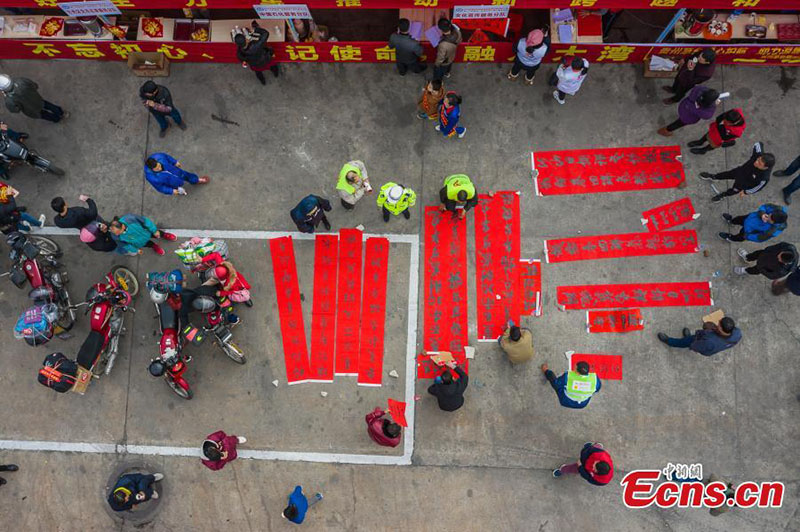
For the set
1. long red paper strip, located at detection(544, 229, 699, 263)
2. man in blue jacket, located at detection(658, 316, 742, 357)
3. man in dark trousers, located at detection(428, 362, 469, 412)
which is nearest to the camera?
man in blue jacket, located at detection(658, 316, 742, 357)

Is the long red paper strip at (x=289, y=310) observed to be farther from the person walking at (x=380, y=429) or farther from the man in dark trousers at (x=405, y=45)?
the man in dark trousers at (x=405, y=45)

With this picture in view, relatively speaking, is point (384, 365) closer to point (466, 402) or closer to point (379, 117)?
point (466, 402)

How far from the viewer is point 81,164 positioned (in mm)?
10641

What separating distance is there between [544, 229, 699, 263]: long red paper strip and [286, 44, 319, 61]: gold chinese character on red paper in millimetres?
6134

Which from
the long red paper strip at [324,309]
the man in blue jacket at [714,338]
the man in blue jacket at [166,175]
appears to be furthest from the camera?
the long red paper strip at [324,309]

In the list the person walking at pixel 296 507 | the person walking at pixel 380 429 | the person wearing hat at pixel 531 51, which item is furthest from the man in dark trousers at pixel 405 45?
the person walking at pixel 296 507

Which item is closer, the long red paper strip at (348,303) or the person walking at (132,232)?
the person walking at (132,232)

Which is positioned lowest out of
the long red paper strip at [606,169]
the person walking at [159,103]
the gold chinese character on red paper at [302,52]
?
the long red paper strip at [606,169]

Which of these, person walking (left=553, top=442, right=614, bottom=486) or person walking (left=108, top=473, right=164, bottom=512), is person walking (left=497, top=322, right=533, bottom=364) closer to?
person walking (left=553, top=442, right=614, bottom=486)

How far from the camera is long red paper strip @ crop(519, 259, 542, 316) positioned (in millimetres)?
9891

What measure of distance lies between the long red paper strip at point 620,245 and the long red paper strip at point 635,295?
2.00 feet

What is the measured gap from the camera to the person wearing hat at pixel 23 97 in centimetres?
936

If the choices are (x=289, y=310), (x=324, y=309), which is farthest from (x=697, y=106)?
(x=289, y=310)

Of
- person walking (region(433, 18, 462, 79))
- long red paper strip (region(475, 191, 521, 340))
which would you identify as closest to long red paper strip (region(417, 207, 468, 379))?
long red paper strip (region(475, 191, 521, 340))
